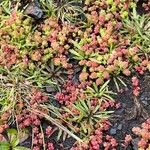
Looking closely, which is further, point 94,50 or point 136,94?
point 94,50

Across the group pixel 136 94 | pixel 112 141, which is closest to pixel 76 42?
pixel 136 94

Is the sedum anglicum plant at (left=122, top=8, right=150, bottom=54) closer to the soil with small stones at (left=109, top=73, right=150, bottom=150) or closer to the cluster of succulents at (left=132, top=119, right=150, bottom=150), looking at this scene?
the soil with small stones at (left=109, top=73, right=150, bottom=150)

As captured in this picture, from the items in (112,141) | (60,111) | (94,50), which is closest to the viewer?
(112,141)

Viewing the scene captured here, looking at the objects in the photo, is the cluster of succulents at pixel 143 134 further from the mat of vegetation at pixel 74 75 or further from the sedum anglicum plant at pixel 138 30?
the sedum anglicum plant at pixel 138 30

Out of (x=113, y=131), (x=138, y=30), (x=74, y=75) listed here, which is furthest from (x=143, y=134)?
(x=138, y=30)

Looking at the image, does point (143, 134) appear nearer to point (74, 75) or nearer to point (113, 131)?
point (113, 131)

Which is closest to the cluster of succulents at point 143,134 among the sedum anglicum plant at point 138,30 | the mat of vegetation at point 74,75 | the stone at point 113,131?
the mat of vegetation at point 74,75

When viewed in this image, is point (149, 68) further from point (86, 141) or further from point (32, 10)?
point (32, 10)

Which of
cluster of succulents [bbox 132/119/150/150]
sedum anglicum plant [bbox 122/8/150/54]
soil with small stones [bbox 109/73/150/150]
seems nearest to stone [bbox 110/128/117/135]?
soil with small stones [bbox 109/73/150/150]
